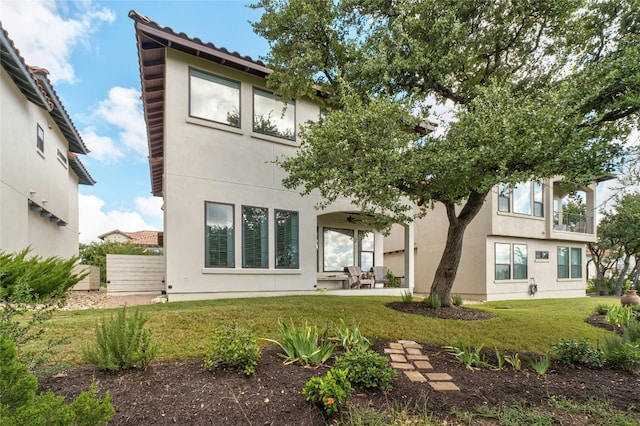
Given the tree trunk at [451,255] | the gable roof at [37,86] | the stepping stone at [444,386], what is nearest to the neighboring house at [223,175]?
the gable roof at [37,86]

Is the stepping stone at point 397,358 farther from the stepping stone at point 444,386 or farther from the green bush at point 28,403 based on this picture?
the green bush at point 28,403

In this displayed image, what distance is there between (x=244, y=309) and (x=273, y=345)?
7.83ft

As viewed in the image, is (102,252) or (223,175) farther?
(102,252)

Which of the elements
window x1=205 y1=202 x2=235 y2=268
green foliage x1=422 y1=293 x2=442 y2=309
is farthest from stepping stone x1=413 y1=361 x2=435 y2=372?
window x1=205 y1=202 x2=235 y2=268

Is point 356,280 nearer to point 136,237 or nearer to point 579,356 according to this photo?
point 579,356

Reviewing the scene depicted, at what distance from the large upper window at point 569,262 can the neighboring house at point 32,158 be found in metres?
23.6

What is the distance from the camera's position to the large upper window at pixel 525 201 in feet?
56.0

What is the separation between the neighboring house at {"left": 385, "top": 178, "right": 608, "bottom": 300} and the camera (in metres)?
16.8

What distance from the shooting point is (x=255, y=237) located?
10.4 metres

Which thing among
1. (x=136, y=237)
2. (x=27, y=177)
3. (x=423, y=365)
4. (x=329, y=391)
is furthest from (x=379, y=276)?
(x=136, y=237)

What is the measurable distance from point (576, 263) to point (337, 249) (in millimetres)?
14942

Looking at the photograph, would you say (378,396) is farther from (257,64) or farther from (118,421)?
(257,64)

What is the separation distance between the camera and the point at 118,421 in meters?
2.89

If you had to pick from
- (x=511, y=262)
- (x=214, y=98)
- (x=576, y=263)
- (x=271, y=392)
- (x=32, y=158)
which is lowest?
(x=576, y=263)
